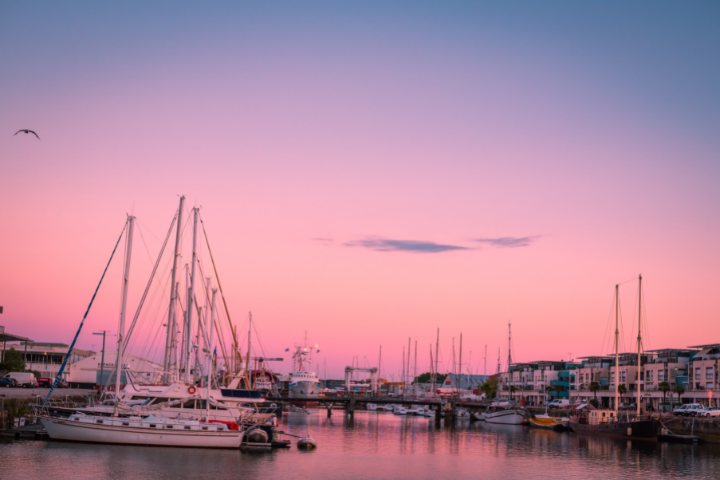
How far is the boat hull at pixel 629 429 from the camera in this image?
87.3 meters

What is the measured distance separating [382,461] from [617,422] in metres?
48.8

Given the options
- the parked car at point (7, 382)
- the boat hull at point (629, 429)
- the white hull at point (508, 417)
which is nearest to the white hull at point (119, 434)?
the parked car at point (7, 382)

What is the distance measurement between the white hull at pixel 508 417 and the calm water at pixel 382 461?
37.1 m

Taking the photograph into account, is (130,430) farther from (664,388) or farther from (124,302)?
(664,388)

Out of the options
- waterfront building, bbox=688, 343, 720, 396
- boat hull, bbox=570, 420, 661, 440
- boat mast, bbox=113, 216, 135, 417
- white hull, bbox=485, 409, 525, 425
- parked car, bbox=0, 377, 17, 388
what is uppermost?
boat mast, bbox=113, 216, 135, 417

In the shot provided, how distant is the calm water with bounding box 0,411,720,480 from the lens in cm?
4728

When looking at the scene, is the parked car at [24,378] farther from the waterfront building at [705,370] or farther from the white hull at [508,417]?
the waterfront building at [705,370]

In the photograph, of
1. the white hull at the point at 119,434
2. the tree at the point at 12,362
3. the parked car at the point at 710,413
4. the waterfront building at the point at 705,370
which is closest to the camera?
the white hull at the point at 119,434

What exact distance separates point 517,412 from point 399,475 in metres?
77.3

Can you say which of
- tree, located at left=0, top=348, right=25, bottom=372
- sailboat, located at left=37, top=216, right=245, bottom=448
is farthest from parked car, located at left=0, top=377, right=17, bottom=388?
sailboat, located at left=37, top=216, right=245, bottom=448

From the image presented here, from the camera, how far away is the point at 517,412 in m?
123

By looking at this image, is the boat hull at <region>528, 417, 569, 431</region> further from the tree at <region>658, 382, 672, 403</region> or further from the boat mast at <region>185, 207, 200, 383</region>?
the boat mast at <region>185, 207, 200, 383</region>

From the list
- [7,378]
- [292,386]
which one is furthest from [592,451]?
[292,386]

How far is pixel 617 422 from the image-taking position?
310 ft
